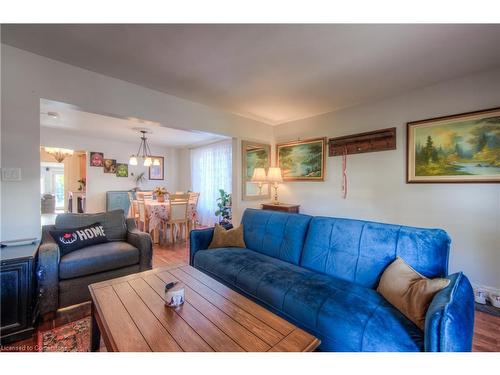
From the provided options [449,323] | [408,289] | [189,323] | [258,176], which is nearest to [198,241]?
[189,323]

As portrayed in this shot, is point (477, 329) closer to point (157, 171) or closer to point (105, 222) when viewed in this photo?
point (105, 222)

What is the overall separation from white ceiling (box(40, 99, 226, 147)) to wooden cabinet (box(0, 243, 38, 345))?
1.82m

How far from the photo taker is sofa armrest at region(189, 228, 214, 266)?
2463mm

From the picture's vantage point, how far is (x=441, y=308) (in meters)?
0.96

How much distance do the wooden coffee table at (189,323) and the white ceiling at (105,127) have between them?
211 centimetres

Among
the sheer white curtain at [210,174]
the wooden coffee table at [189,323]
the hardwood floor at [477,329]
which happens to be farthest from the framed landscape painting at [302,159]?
the wooden coffee table at [189,323]

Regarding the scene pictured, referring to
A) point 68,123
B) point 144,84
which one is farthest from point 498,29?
point 68,123

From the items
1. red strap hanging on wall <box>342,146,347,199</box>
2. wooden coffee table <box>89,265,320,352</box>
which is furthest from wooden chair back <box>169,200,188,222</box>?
red strap hanging on wall <box>342,146,347,199</box>

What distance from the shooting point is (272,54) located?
1920 millimetres

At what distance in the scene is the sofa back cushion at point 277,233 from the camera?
2.10 meters

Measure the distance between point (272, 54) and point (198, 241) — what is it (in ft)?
6.61
